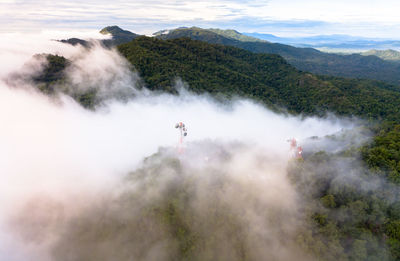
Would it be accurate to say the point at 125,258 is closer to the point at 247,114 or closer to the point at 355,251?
the point at 355,251

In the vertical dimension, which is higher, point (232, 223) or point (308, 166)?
point (308, 166)

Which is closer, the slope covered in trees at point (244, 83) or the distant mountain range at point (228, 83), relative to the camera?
the distant mountain range at point (228, 83)

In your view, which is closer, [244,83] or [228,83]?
[228,83]

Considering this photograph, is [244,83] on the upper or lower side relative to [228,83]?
lower

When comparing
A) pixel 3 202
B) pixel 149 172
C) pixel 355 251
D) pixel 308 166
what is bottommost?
pixel 3 202

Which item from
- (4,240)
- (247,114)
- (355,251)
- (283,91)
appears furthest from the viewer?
(283,91)

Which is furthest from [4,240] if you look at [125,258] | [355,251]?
[355,251]

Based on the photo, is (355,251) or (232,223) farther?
(232,223)

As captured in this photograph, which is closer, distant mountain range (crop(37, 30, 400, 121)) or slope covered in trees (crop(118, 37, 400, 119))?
distant mountain range (crop(37, 30, 400, 121))

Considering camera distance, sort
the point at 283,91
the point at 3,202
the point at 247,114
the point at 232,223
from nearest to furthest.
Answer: the point at 232,223
the point at 3,202
the point at 247,114
the point at 283,91
